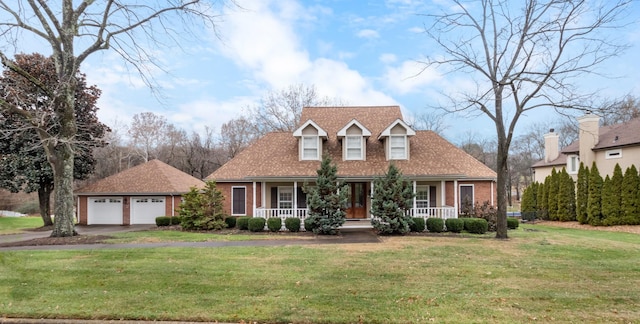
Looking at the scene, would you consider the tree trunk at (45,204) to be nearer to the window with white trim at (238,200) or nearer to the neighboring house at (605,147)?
the window with white trim at (238,200)

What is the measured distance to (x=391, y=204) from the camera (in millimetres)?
15586

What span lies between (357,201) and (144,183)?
1498 cm

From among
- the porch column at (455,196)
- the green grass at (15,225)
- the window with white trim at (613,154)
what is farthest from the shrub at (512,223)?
the green grass at (15,225)

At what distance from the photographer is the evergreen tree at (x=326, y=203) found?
15977 mm

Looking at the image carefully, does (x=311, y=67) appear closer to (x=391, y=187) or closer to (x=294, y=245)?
(x=391, y=187)

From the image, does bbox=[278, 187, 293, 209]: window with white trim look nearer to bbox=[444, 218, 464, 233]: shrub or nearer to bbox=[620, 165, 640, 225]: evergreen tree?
bbox=[444, 218, 464, 233]: shrub

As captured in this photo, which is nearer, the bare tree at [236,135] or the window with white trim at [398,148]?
the window with white trim at [398,148]

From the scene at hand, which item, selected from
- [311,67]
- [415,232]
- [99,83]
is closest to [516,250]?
[415,232]

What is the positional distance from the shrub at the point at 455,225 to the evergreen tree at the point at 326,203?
4934 mm

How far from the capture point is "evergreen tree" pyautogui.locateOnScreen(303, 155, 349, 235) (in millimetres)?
15977

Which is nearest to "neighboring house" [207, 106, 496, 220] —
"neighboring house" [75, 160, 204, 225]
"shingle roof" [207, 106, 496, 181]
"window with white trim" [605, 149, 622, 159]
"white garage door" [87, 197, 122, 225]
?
"shingle roof" [207, 106, 496, 181]

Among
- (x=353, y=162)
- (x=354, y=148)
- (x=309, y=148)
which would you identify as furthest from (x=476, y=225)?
(x=309, y=148)

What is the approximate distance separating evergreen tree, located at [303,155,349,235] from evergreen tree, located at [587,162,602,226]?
57.1 ft

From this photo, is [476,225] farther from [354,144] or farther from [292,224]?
[292,224]
